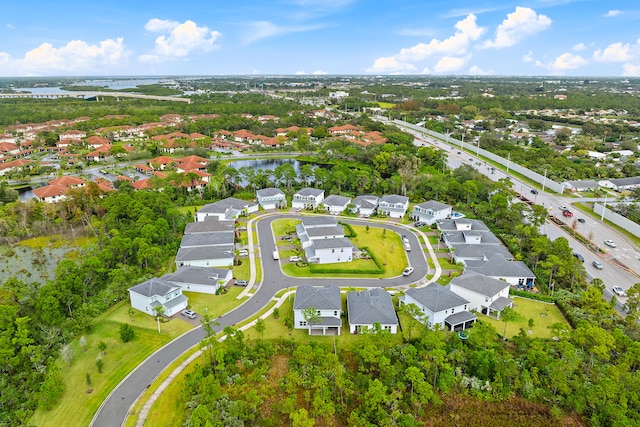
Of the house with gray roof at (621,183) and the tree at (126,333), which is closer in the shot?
the tree at (126,333)

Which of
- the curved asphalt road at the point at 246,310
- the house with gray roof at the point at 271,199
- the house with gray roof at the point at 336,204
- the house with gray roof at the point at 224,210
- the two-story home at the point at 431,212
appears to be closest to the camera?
the curved asphalt road at the point at 246,310

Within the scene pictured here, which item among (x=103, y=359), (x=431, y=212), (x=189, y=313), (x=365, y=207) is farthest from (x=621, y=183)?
(x=103, y=359)

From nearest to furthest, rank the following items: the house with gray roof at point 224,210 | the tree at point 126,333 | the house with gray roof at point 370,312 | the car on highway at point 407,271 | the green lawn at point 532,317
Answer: the tree at point 126,333 → the house with gray roof at point 370,312 → the green lawn at point 532,317 → the car on highway at point 407,271 → the house with gray roof at point 224,210

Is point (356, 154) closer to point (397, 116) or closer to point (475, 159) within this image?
point (475, 159)

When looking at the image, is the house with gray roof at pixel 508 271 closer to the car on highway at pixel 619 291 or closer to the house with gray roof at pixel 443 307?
the house with gray roof at pixel 443 307

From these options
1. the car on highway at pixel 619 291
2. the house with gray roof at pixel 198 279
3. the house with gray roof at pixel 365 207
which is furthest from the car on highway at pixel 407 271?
the car on highway at pixel 619 291

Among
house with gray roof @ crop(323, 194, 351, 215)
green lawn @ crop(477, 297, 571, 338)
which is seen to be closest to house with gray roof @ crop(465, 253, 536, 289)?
green lawn @ crop(477, 297, 571, 338)

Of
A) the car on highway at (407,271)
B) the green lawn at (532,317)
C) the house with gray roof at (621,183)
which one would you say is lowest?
the green lawn at (532,317)
